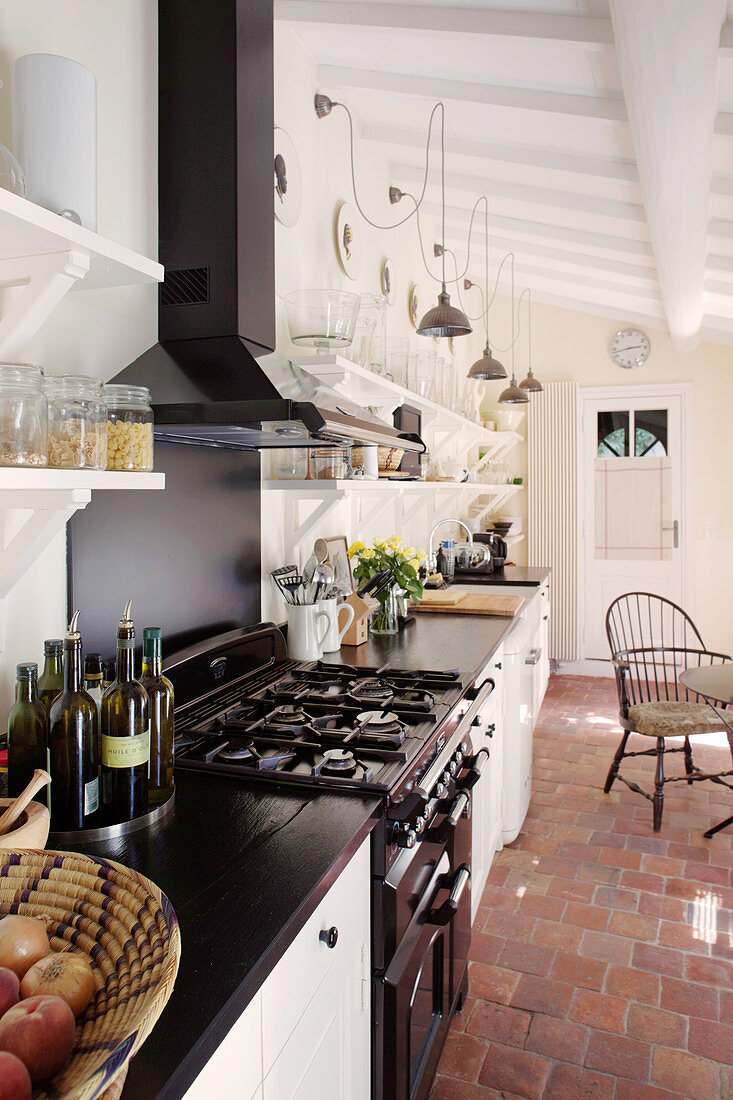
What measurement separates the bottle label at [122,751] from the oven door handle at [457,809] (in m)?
0.86

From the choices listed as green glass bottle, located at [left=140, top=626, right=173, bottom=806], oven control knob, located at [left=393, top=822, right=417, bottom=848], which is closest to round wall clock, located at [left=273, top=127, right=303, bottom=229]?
green glass bottle, located at [left=140, top=626, right=173, bottom=806]

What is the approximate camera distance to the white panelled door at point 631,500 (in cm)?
612

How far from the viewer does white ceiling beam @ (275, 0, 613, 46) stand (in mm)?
2137

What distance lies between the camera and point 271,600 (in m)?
2.66

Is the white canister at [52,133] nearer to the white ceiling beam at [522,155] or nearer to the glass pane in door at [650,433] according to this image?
the white ceiling beam at [522,155]

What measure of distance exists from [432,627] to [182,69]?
2.25 m

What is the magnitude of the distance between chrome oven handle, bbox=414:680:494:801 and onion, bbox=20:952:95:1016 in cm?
84

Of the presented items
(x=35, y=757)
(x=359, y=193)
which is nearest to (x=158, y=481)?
(x=35, y=757)

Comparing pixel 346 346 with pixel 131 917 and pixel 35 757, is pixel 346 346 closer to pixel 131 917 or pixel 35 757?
pixel 35 757

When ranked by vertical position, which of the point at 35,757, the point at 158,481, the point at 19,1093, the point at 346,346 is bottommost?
the point at 19,1093

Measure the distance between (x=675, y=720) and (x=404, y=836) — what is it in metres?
2.48

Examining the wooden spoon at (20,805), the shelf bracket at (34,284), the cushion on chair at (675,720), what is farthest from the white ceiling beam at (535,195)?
the wooden spoon at (20,805)

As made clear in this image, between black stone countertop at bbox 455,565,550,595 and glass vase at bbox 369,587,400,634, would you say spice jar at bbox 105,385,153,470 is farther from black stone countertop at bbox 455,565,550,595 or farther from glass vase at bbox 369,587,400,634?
black stone countertop at bbox 455,565,550,595

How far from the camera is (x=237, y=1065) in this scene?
901mm
